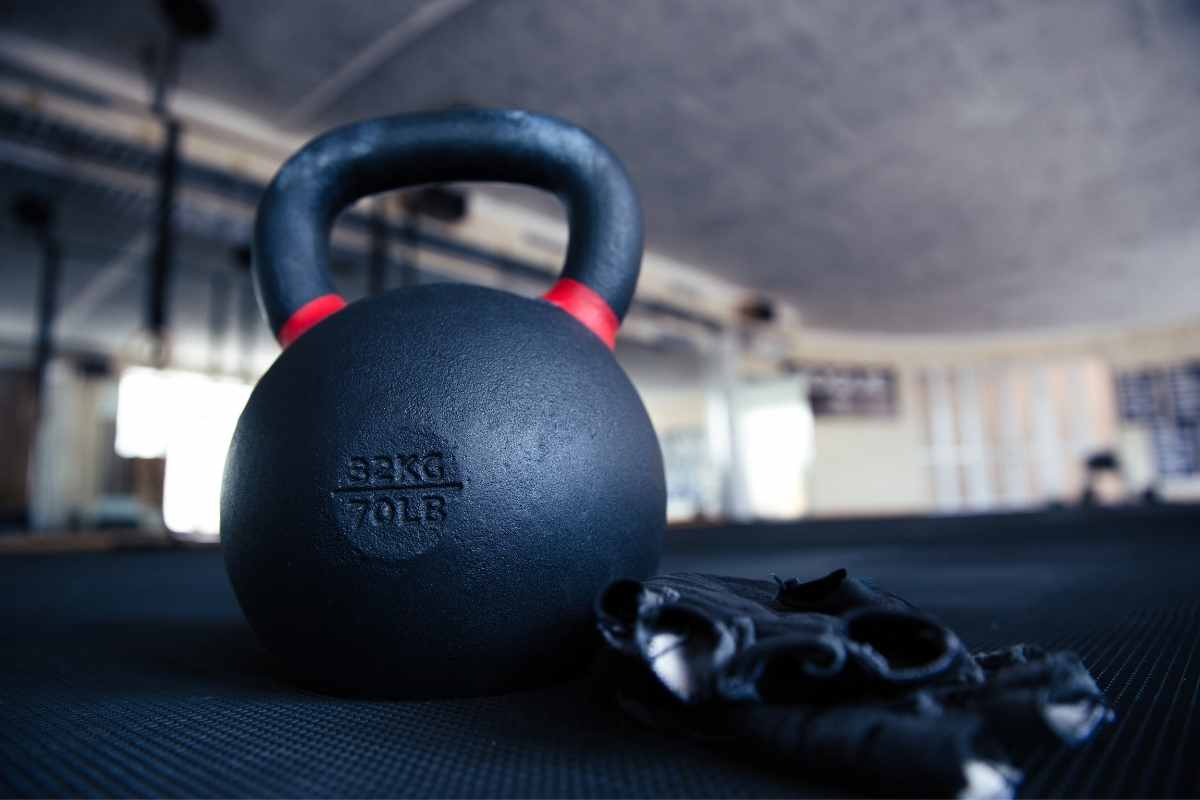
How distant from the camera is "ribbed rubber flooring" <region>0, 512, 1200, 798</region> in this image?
343 millimetres

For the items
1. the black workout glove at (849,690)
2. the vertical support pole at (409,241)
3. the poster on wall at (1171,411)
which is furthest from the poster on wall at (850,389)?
the black workout glove at (849,690)

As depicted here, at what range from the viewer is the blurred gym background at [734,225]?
3.14 meters

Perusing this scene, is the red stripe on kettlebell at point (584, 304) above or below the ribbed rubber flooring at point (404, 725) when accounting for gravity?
above

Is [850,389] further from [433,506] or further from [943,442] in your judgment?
[433,506]

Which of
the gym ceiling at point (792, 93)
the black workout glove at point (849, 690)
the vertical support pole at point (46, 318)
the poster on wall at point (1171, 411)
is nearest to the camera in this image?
the black workout glove at point (849, 690)

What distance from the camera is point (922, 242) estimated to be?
18.9 ft

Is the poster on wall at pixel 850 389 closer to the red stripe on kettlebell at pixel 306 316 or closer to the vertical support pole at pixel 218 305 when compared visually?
the vertical support pole at pixel 218 305

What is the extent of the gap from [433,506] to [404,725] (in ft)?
0.44

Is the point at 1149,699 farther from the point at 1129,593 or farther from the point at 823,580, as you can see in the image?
the point at 1129,593

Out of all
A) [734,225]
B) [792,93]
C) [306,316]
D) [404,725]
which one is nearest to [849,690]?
[404,725]

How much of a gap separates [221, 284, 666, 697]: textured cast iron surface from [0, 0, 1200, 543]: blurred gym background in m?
2.13

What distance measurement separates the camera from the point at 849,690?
14.3 inches

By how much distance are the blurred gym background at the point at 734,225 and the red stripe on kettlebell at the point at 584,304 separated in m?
2.12

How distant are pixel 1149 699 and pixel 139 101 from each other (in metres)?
4.05
